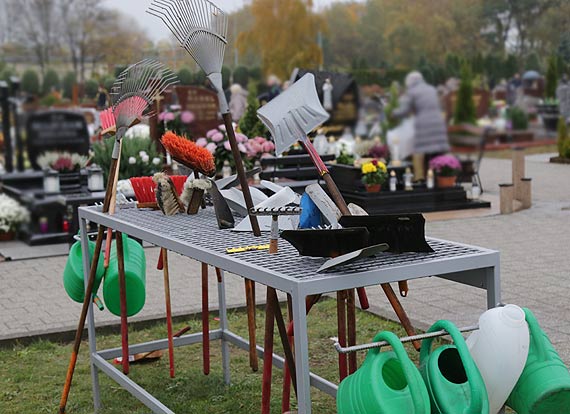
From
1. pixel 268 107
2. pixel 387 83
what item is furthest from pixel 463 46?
pixel 268 107

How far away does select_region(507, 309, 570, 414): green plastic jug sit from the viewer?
2617 mm

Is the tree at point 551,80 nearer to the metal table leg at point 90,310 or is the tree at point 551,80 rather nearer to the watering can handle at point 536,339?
the metal table leg at point 90,310

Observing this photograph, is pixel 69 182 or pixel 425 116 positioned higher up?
pixel 425 116

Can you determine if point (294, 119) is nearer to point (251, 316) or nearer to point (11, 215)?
point (251, 316)

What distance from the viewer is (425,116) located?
10.2 m

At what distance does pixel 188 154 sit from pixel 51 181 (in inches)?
252

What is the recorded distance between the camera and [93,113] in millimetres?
22000

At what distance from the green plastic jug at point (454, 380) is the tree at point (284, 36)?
33014mm

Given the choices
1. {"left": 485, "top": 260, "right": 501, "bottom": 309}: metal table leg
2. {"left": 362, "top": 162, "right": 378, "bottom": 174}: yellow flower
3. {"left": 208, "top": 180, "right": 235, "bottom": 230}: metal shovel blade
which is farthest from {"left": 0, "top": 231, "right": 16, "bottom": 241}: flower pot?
{"left": 485, "top": 260, "right": 501, "bottom": 309}: metal table leg

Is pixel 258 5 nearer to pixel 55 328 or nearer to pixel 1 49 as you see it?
pixel 1 49

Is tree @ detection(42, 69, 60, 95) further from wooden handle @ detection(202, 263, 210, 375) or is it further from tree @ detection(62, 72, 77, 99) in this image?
wooden handle @ detection(202, 263, 210, 375)

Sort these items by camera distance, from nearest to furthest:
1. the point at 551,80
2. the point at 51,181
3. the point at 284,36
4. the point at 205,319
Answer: the point at 205,319
the point at 51,181
the point at 551,80
the point at 284,36

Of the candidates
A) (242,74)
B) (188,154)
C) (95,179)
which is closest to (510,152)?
(95,179)

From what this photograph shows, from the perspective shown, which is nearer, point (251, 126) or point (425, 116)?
point (425, 116)
